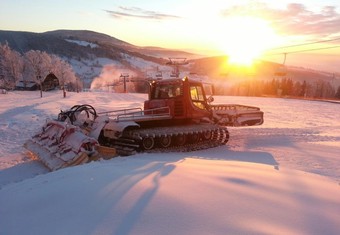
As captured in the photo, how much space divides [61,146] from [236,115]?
7.74 metres

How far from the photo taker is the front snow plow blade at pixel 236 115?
14.7 m

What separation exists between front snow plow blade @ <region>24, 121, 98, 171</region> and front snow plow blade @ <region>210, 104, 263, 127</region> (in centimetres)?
594

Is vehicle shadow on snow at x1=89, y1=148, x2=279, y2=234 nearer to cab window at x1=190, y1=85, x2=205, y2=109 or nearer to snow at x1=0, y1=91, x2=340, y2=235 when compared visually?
snow at x1=0, y1=91, x2=340, y2=235

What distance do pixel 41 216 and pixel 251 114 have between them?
40.1ft

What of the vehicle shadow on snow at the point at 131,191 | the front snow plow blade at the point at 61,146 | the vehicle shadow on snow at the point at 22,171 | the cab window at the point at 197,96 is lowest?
the vehicle shadow on snow at the point at 22,171

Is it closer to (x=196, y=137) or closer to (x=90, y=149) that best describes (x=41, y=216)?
(x=90, y=149)

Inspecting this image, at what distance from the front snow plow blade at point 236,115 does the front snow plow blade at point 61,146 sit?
19.5ft

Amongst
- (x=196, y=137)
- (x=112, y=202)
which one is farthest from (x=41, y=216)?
(x=196, y=137)

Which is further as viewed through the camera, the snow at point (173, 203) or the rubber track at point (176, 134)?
the rubber track at point (176, 134)

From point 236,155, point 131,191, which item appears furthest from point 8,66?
point 131,191

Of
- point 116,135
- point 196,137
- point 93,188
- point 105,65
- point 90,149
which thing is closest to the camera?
point 93,188

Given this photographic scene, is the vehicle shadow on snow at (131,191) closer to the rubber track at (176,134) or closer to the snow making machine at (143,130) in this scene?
the snow making machine at (143,130)

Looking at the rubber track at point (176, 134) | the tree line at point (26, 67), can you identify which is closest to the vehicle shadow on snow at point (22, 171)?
the rubber track at point (176, 134)

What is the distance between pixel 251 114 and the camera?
15.5 m
